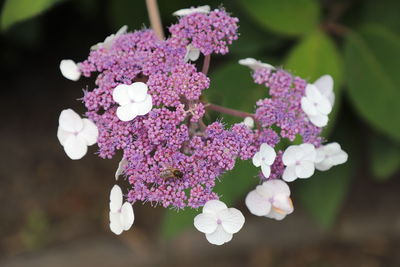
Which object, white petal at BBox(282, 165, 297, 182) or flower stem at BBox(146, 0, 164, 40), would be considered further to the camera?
flower stem at BBox(146, 0, 164, 40)

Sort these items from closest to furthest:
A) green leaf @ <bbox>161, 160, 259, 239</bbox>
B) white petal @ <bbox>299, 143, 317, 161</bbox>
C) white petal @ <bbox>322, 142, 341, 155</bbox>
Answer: white petal @ <bbox>299, 143, 317, 161</bbox> → white petal @ <bbox>322, 142, 341, 155</bbox> → green leaf @ <bbox>161, 160, 259, 239</bbox>

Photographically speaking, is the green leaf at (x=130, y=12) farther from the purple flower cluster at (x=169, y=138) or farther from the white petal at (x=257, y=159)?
the white petal at (x=257, y=159)

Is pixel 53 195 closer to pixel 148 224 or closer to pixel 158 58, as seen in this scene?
pixel 148 224

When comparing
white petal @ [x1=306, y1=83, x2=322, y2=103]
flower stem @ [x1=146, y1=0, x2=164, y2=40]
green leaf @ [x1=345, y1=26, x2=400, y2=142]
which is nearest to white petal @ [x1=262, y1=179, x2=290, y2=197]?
white petal @ [x1=306, y1=83, x2=322, y2=103]

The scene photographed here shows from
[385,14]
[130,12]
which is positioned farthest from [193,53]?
[385,14]

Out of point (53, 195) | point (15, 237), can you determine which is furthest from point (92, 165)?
point (15, 237)

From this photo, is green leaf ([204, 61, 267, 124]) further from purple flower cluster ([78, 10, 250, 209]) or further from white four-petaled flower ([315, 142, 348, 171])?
purple flower cluster ([78, 10, 250, 209])
